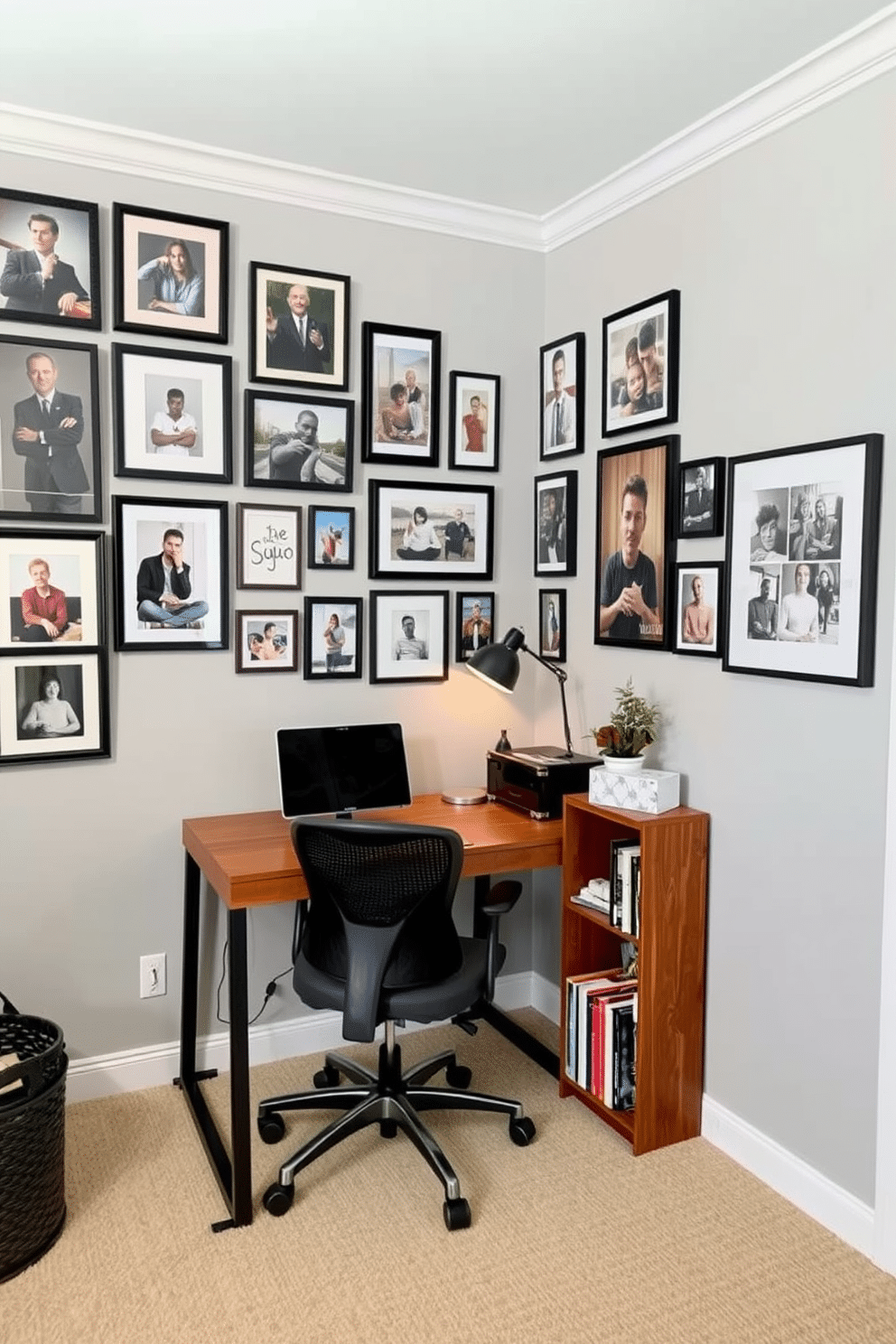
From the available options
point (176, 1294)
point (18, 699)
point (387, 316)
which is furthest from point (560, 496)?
point (176, 1294)

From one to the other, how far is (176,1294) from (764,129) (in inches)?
115

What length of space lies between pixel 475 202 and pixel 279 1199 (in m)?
2.83

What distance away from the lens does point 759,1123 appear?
8.05 feet

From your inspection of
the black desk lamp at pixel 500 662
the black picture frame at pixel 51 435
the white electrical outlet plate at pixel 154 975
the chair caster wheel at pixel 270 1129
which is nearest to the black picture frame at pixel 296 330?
the black picture frame at pixel 51 435

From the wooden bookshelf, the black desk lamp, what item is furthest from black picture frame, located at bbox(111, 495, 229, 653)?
the wooden bookshelf

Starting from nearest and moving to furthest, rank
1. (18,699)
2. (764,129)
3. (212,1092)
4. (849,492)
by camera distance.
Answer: (849,492), (764,129), (18,699), (212,1092)

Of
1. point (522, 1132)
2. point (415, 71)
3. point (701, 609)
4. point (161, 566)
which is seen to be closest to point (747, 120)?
point (415, 71)

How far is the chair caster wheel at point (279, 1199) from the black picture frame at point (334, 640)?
1388 mm

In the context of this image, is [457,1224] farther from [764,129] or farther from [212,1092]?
[764,129]

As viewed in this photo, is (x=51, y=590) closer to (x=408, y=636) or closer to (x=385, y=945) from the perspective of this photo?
(x=408, y=636)

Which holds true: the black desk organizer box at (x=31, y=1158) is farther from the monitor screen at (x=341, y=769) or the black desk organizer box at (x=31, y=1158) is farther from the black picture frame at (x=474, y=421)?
the black picture frame at (x=474, y=421)

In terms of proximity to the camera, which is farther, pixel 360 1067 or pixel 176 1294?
pixel 360 1067

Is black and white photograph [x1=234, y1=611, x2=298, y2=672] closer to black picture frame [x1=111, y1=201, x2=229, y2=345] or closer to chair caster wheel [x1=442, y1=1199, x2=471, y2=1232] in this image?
black picture frame [x1=111, y1=201, x2=229, y2=345]

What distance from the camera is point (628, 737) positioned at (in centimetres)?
270
